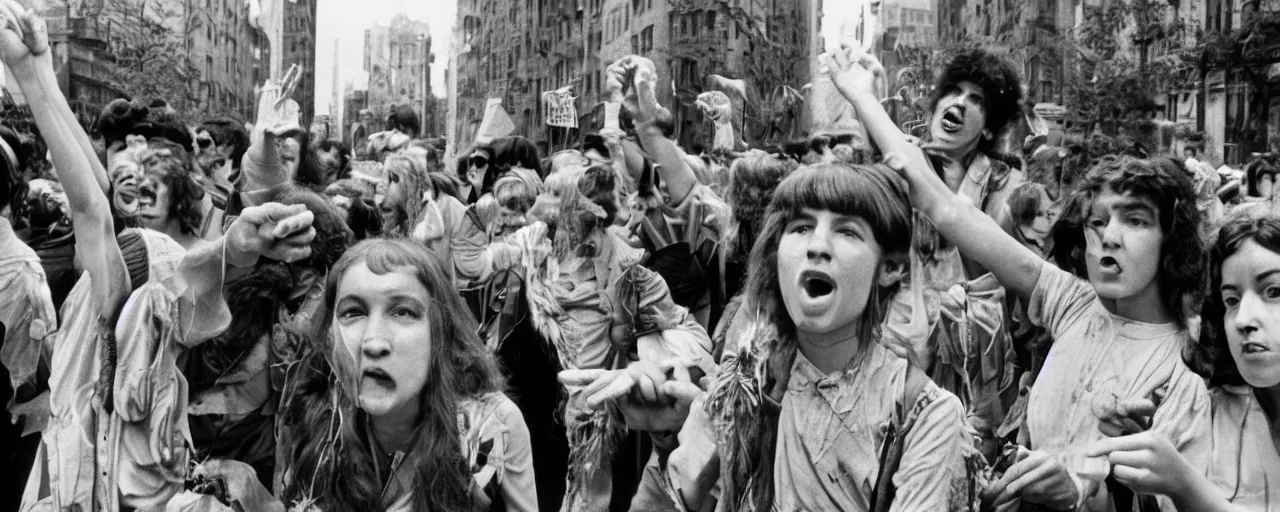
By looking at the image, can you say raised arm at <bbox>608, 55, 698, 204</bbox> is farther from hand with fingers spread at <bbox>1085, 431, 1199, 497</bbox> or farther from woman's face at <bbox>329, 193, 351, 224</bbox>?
hand with fingers spread at <bbox>1085, 431, 1199, 497</bbox>

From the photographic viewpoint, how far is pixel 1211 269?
3385 millimetres

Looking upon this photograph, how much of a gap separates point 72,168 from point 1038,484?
288 centimetres

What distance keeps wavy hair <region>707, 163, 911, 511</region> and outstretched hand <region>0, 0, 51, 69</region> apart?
7.75 ft

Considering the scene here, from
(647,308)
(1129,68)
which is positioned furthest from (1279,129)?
(647,308)

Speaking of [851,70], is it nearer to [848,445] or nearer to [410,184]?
[848,445]

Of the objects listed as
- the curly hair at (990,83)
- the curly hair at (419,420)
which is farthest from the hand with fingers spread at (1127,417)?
the curly hair at (990,83)

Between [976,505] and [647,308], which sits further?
[647,308]

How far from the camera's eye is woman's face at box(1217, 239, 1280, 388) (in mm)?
3123

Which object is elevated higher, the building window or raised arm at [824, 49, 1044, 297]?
→ the building window

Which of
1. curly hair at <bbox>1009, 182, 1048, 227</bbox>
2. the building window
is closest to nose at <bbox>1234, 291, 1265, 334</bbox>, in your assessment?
curly hair at <bbox>1009, 182, 1048, 227</bbox>

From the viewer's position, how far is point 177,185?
4824 millimetres

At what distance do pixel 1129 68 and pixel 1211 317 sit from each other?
49.1ft

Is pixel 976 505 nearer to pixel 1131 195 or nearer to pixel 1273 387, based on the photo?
pixel 1273 387

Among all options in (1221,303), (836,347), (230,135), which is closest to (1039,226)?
(1221,303)
